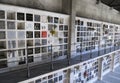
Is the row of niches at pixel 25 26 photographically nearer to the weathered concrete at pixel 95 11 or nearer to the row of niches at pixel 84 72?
the weathered concrete at pixel 95 11

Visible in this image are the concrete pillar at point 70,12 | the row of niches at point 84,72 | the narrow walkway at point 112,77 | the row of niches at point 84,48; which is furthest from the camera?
the narrow walkway at point 112,77

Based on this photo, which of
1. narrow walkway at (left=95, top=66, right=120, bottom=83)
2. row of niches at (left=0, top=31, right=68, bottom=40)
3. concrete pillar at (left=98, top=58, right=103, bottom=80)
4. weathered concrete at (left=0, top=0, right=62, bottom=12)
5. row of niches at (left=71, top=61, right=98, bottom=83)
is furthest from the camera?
concrete pillar at (left=98, top=58, right=103, bottom=80)

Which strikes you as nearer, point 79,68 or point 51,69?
point 51,69

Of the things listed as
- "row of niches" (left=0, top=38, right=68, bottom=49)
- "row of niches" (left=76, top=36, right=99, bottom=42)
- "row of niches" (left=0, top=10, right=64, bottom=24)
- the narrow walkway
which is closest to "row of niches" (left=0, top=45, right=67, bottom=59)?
"row of niches" (left=0, top=38, right=68, bottom=49)

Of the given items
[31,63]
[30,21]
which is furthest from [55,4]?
[31,63]

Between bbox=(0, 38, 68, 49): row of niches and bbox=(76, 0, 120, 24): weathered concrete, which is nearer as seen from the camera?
bbox=(0, 38, 68, 49): row of niches

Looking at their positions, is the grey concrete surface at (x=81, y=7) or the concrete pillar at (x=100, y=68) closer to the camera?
the grey concrete surface at (x=81, y=7)

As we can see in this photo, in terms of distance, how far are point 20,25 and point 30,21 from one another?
389mm

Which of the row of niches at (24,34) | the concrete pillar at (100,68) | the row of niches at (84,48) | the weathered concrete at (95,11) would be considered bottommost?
the concrete pillar at (100,68)

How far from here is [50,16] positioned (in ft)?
17.7

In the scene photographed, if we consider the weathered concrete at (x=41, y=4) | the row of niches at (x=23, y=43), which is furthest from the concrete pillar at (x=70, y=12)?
the row of niches at (x=23, y=43)

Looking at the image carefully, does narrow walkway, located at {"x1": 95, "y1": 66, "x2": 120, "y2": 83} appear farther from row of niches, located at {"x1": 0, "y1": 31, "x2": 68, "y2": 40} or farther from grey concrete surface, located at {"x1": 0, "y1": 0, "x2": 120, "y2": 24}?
row of niches, located at {"x1": 0, "y1": 31, "x2": 68, "y2": 40}

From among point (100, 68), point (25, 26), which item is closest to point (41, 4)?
point (25, 26)

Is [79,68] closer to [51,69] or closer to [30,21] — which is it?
[51,69]
